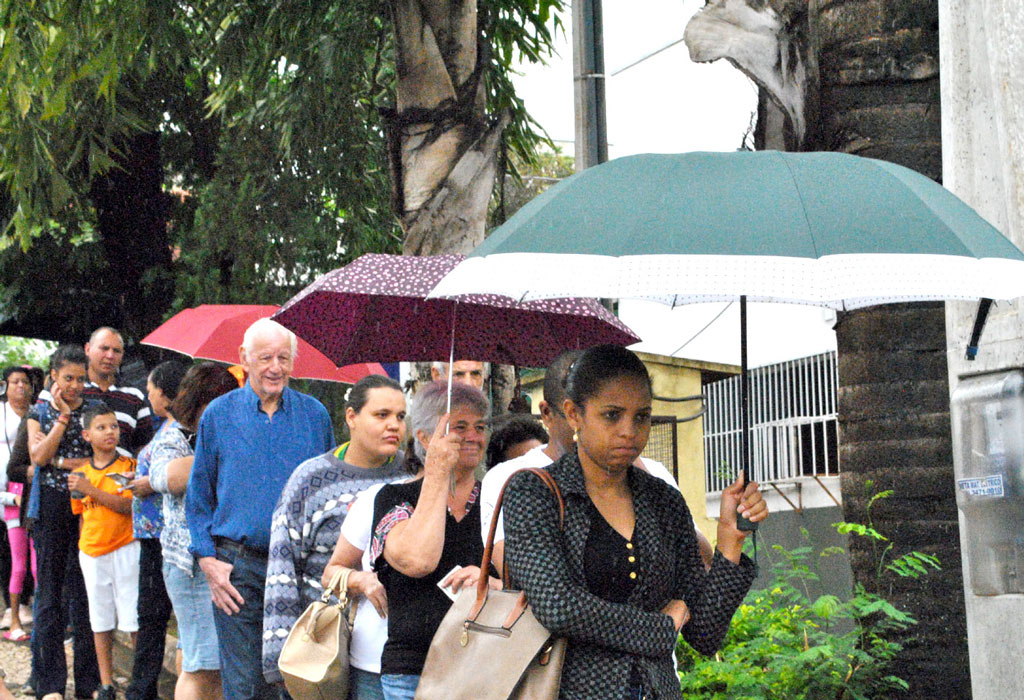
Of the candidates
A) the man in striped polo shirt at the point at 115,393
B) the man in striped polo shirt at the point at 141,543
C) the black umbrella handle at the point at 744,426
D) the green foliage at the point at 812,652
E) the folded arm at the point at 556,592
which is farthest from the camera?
the man in striped polo shirt at the point at 115,393

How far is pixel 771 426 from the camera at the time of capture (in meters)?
14.8

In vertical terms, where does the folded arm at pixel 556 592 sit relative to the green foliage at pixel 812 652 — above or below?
above

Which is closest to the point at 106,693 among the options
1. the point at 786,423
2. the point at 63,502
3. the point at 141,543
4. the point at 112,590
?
the point at 112,590

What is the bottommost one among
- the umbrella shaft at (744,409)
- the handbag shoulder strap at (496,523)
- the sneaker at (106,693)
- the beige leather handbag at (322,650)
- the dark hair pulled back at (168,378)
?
the sneaker at (106,693)

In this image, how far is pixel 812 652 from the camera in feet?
19.6

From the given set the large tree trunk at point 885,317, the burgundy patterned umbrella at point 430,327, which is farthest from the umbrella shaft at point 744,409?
the large tree trunk at point 885,317

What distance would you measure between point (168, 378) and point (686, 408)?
7627 mm

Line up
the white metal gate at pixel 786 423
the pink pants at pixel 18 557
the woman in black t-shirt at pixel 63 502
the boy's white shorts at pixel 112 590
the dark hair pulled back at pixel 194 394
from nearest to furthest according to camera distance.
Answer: the dark hair pulled back at pixel 194 394 → the boy's white shorts at pixel 112 590 → the woman in black t-shirt at pixel 63 502 → the pink pants at pixel 18 557 → the white metal gate at pixel 786 423

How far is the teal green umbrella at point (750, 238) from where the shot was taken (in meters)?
3.39

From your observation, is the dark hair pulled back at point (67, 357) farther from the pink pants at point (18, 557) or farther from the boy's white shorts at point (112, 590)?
A: the pink pants at point (18, 557)

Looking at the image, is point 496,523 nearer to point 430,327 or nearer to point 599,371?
point 599,371

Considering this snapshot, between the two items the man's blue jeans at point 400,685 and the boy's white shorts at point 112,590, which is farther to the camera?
the boy's white shorts at point 112,590

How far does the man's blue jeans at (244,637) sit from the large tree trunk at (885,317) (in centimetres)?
276

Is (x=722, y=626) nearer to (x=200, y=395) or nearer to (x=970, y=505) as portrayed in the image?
(x=970, y=505)
